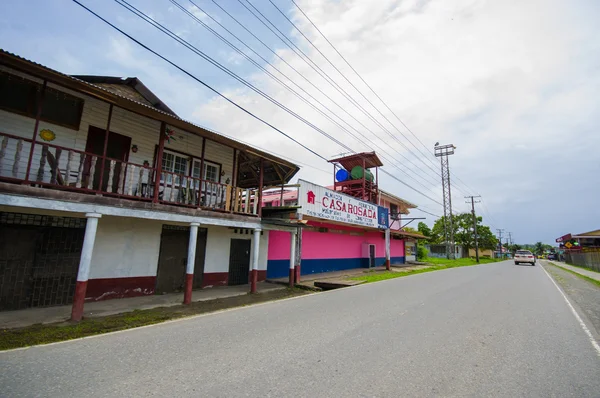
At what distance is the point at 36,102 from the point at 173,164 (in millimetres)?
4138

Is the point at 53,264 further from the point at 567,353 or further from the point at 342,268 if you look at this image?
the point at 342,268

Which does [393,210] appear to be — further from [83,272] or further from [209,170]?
[83,272]

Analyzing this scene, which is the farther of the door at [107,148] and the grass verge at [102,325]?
the door at [107,148]

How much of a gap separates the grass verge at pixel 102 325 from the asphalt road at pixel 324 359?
55 centimetres

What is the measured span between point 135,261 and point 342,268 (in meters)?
14.4

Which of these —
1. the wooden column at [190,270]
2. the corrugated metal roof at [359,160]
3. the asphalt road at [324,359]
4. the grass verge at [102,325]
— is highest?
the corrugated metal roof at [359,160]

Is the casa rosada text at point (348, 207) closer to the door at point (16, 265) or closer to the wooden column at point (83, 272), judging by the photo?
the wooden column at point (83, 272)

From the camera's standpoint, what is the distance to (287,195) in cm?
1981

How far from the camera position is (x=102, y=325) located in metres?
6.33

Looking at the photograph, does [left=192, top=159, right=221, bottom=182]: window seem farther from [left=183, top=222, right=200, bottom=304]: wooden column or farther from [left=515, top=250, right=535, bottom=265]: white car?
[left=515, top=250, right=535, bottom=265]: white car

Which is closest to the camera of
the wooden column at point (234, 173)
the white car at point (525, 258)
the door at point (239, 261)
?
the wooden column at point (234, 173)

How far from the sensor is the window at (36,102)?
7699mm

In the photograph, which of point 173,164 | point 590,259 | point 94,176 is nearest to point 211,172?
point 173,164

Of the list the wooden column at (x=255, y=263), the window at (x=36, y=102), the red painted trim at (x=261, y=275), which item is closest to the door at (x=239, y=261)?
the red painted trim at (x=261, y=275)
